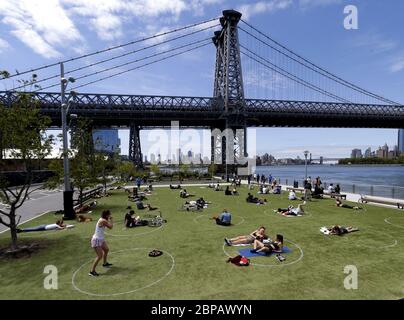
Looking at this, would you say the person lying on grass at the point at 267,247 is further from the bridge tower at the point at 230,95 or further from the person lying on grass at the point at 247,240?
the bridge tower at the point at 230,95

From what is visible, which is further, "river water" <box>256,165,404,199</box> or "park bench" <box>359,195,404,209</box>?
"river water" <box>256,165,404,199</box>

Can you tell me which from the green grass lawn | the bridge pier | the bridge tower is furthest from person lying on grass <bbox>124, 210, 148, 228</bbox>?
the bridge pier

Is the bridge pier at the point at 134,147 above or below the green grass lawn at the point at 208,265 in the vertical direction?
above

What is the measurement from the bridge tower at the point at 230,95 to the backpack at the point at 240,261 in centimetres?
5283

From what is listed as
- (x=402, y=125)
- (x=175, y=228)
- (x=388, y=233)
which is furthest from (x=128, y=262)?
(x=402, y=125)

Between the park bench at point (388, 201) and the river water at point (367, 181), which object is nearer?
the park bench at point (388, 201)

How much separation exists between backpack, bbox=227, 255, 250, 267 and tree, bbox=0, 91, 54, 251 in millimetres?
8508

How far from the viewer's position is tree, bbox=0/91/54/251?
1195cm

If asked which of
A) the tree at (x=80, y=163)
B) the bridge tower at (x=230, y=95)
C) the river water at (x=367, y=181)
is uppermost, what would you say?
the bridge tower at (x=230, y=95)

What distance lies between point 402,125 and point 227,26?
3097 inches

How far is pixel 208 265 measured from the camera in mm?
9844

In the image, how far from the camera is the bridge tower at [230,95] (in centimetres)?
6769

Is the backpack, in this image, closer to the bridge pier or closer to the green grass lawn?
the green grass lawn

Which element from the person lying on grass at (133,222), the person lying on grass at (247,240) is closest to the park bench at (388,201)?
the person lying on grass at (247,240)
